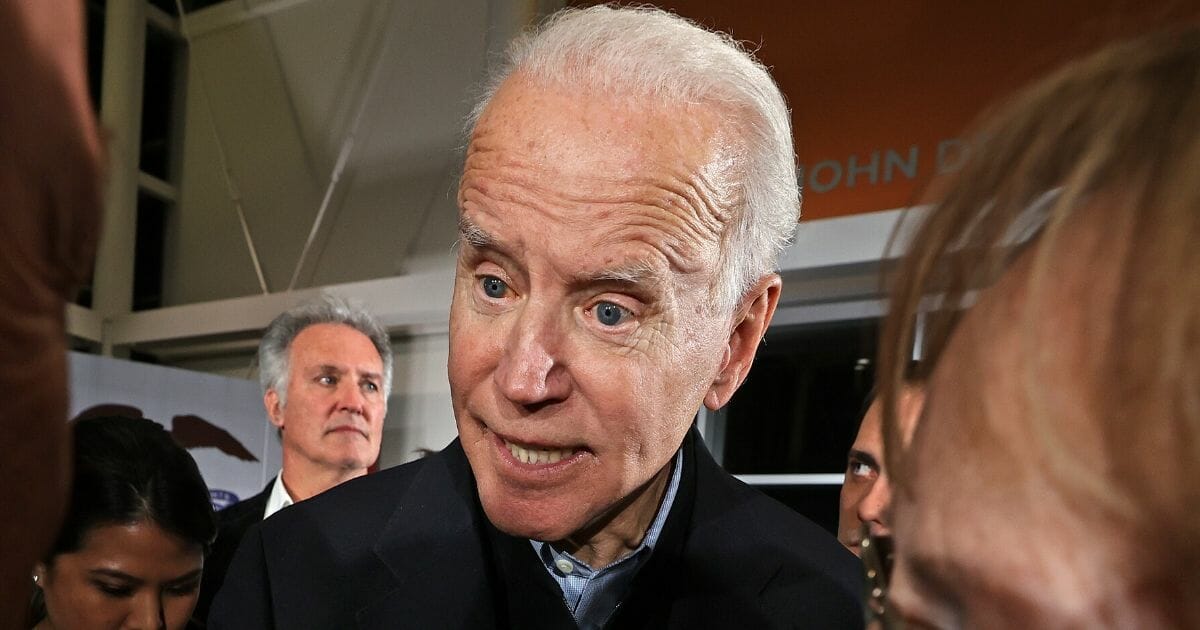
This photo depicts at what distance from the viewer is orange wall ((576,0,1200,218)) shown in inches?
121

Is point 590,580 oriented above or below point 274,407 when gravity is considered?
below

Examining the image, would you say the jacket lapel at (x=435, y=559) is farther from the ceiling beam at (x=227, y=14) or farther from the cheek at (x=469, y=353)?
the ceiling beam at (x=227, y=14)

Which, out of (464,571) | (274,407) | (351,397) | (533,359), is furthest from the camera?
(274,407)

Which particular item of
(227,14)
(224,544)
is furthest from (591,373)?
(227,14)

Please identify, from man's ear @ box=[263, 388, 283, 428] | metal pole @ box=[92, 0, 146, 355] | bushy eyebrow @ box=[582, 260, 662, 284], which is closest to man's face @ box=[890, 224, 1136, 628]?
bushy eyebrow @ box=[582, 260, 662, 284]

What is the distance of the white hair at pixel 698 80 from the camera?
1.10 metres

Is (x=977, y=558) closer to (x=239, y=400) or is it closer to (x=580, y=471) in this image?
(x=580, y=471)

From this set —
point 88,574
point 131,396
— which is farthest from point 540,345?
point 131,396

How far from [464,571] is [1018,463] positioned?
996mm

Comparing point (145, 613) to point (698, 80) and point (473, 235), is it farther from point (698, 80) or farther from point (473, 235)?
point (698, 80)

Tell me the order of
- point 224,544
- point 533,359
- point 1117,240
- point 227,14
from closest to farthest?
point 1117,240, point 533,359, point 224,544, point 227,14

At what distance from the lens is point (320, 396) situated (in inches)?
132

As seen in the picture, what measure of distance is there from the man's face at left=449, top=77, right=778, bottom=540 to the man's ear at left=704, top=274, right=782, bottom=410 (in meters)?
0.13

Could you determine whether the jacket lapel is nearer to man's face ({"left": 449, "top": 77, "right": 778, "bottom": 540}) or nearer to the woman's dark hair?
man's face ({"left": 449, "top": 77, "right": 778, "bottom": 540})
